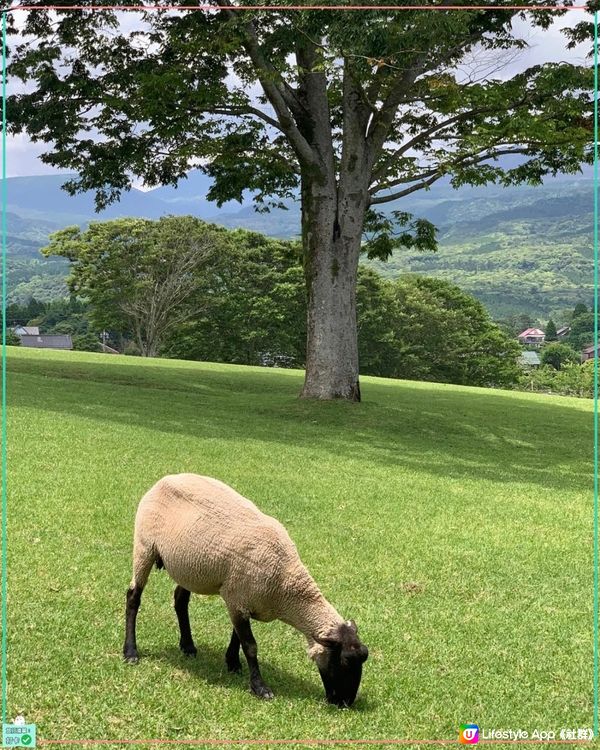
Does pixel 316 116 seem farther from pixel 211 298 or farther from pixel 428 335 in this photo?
pixel 428 335

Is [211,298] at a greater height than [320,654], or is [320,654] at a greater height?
[211,298]

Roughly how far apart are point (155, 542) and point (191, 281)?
45.8m

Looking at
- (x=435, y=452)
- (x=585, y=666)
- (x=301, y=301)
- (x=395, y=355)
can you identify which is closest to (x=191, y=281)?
(x=301, y=301)

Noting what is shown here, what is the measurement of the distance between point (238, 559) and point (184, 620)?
1.00m

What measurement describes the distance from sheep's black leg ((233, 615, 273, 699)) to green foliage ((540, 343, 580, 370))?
6916cm

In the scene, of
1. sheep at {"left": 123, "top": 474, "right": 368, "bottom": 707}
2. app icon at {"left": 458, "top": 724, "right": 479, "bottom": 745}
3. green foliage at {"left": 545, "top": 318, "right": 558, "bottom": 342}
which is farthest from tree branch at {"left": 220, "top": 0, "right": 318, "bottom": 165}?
green foliage at {"left": 545, "top": 318, "right": 558, "bottom": 342}

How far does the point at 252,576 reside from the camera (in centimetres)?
446

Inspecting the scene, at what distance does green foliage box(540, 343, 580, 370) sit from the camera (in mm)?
71375

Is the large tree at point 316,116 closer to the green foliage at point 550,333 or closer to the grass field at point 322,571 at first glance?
the grass field at point 322,571

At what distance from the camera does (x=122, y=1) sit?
17.6 m

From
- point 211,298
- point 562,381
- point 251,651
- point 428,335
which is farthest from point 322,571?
point 562,381

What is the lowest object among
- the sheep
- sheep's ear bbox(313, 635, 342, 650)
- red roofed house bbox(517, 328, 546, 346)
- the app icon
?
the app icon

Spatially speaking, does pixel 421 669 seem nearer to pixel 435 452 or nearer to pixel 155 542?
pixel 155 542

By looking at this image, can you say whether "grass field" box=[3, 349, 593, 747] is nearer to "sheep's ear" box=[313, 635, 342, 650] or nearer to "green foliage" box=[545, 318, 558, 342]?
"sheep's ear" box=[313, 635, 342, 650]
